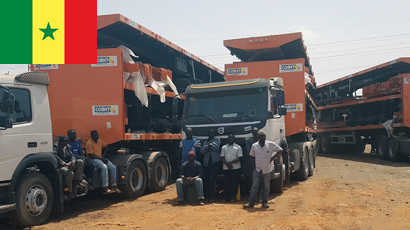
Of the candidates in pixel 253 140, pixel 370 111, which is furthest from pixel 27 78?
pixel 370 111

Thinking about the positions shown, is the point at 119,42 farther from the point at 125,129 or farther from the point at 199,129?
the point at 199,129

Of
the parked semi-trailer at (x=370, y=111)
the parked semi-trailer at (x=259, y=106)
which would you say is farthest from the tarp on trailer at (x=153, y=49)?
the parked semi-trailer at (x=370, y=111)

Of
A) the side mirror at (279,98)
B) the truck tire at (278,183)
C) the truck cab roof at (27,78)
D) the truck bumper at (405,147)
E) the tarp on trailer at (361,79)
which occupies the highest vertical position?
the tarp on trailer at (361,79)

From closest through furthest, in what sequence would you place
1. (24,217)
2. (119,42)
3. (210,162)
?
(24,217) → (210,162) → (119,42)

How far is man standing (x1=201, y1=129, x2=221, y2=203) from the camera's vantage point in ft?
27.3

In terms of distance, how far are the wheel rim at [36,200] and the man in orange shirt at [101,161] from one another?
4.79ft

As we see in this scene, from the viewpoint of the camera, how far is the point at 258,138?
778 centimetres

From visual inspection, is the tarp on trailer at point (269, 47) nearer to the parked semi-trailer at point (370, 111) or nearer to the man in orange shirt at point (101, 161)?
the parked semi-trailer at point (370, 111)

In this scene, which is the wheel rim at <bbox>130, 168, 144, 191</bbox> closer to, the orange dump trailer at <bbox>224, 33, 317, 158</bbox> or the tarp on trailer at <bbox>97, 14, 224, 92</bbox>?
the tarp on trailer at <bbox>97, 14, 224, 92</bbox>

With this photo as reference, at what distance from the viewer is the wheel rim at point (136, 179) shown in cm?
894

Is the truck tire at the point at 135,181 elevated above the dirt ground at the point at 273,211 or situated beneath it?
elevated above

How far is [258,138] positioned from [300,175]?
418cm

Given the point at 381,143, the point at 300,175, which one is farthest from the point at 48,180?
the point at 381,143

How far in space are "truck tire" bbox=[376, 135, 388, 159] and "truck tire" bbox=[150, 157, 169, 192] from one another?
10.4 meters
